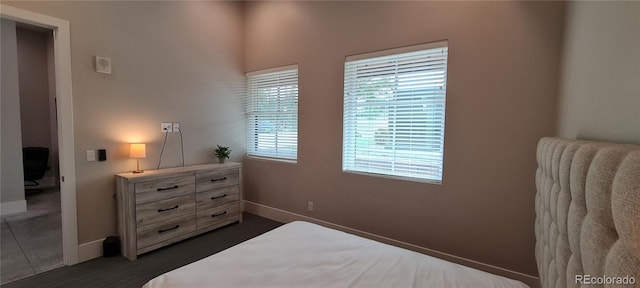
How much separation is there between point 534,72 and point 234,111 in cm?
375

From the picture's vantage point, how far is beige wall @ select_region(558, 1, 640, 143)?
1.07 m

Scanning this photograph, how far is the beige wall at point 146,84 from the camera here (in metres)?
2.84

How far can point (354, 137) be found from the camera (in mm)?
3402

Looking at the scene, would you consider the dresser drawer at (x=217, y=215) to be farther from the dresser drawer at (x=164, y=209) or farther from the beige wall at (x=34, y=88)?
the beige wall at (x=34, y=88)

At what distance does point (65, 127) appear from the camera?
271 centimetres

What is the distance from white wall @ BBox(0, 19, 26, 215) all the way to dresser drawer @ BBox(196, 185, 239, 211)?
133 inches

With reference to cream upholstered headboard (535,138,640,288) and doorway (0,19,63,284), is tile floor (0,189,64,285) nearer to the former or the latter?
doorway (0,19,63,284)

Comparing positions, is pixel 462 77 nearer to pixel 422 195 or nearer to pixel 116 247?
pixel 422 195

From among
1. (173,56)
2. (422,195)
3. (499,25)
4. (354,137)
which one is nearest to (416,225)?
(422,195)

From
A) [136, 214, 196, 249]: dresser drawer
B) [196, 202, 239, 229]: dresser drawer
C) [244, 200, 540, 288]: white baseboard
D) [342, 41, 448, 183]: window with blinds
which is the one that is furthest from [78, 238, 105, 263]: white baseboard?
[342, 41, 448, 183]: window with blinds

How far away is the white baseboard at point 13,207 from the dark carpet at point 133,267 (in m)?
2.81

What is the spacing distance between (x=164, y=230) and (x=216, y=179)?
2.77 ft

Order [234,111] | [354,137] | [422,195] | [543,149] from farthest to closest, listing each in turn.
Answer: [234,111], [354,137], [422,195], [543,149]

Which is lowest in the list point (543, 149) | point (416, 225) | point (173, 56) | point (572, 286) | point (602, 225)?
point (416, 225)
